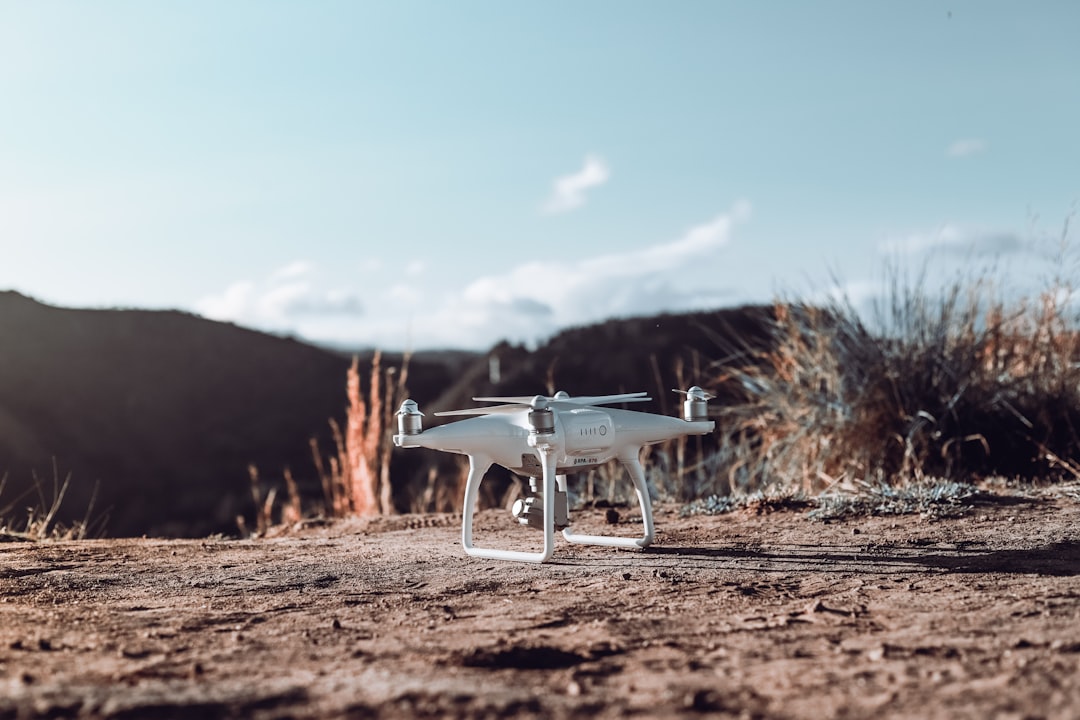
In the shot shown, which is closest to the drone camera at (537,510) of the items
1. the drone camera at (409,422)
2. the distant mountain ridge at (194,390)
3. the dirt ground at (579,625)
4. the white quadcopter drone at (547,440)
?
the white quadcopter drone at (547,440)

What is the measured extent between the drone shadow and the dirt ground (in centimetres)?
2

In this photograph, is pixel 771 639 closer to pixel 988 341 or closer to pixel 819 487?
pixel 819 487

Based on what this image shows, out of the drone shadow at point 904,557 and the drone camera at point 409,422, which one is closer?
the drone shadow at point 904,557

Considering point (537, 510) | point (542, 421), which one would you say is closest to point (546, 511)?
point (537, 510)

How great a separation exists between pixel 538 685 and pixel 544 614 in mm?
880

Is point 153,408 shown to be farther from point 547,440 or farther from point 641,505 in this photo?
point 547,440

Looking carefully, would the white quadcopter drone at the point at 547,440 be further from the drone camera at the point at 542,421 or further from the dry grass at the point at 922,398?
the dry grass at the point at 922,398

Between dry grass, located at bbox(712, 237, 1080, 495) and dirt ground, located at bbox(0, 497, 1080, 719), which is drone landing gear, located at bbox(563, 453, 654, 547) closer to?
dirt ground, located at bbox(0, 497, 1080, 719)

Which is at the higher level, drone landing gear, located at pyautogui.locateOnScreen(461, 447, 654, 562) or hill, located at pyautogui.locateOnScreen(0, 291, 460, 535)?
hill, located at pyautogui.locateOnScreen(0, 291, 460, 535)

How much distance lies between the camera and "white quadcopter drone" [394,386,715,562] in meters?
4.20

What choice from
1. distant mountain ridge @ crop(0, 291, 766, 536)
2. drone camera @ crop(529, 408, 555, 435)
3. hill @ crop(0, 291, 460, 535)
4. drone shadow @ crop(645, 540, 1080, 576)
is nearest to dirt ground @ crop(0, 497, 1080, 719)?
drone shadow @ crop(645, 540, 1080, 576)

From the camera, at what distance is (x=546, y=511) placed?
13.9 feet

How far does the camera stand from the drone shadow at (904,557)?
3.97m

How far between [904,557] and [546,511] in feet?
4.87
